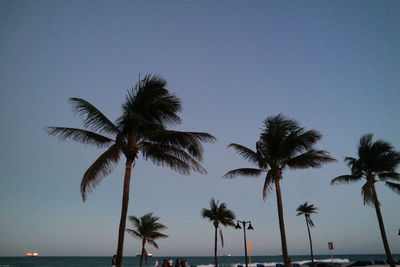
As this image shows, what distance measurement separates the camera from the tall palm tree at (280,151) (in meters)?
16.0

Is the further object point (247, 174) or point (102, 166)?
point (247, 174)

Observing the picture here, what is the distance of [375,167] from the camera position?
68.1 feet

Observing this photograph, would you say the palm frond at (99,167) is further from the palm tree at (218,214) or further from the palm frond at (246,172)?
the palm tree at (218,214)

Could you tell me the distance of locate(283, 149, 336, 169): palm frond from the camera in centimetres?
1606

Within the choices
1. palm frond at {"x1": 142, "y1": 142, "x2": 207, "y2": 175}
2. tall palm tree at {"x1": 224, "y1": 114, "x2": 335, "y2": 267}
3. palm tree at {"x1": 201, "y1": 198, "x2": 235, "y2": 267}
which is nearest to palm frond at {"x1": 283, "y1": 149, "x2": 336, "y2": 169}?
tall palm tree at {"x1": 224, "y1": 114, "x2": 335, "y2": 267}

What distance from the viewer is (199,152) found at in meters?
12.1

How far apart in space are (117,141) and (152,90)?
2659 millimetres

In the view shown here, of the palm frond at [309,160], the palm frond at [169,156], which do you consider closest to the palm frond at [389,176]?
the palm frond at [309,160]

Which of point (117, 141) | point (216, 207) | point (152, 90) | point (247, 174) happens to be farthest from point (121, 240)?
point (216, 207)

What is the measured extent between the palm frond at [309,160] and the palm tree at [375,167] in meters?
7.15

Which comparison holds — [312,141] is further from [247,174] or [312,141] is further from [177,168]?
[177,168]

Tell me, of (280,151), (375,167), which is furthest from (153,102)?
(375,167)

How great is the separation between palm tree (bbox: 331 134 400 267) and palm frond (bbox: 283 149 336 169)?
715cm

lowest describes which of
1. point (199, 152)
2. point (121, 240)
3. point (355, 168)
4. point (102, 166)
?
point (121, 240)
